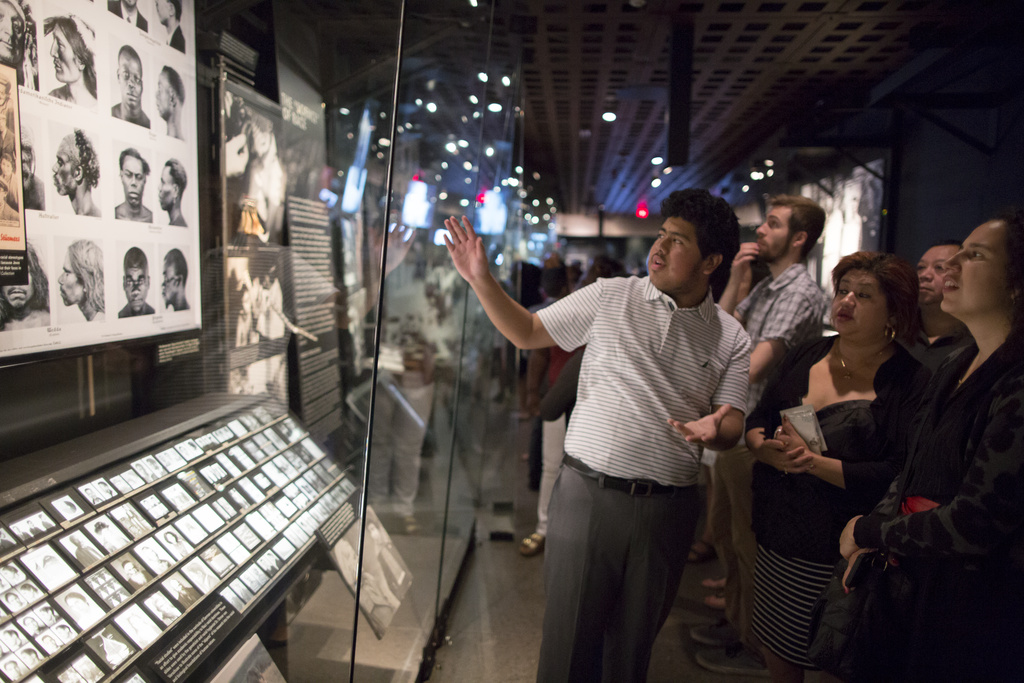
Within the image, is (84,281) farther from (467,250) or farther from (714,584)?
(714,584)

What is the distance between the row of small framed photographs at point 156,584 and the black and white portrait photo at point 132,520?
0.09 feet

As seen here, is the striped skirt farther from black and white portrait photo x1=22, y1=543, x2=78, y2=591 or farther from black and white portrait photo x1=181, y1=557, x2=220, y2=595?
black and white portrait photo x1=22, y1=543, x2=78, y2=591

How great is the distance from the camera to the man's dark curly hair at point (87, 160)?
1485 mm

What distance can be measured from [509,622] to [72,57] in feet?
8.05

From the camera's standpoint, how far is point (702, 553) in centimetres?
346

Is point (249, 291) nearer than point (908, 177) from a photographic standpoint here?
Yes

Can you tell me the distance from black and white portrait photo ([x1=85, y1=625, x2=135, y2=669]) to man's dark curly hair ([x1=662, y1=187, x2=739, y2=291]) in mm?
1548

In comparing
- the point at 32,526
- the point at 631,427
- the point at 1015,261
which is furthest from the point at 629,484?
the point at 32,526

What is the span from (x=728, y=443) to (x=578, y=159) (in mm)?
9775

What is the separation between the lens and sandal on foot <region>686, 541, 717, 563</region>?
3.44m

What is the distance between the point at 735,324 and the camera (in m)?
1.75

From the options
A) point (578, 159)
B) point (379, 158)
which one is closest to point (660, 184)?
point (578, 159)

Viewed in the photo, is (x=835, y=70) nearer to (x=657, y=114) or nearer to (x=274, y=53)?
(x=657, y=114)

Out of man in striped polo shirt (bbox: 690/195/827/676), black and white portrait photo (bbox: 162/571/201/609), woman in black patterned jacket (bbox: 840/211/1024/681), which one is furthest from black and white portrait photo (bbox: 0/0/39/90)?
man in striped polo shirt (bbox: 690/195/827/676)
